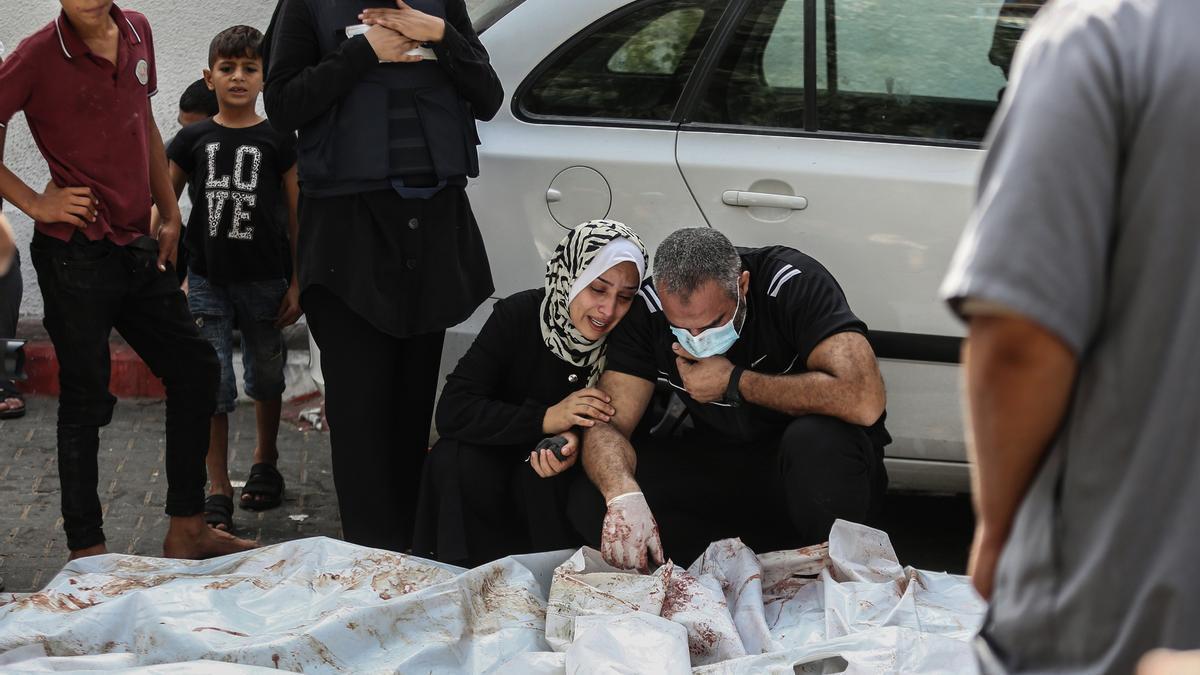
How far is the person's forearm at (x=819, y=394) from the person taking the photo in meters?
3.15

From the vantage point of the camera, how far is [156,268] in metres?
3.50

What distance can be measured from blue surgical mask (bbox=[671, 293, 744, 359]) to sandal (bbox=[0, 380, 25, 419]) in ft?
9.26

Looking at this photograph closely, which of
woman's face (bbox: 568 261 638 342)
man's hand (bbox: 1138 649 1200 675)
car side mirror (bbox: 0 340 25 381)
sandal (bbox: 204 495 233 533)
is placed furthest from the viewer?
sandal (bbox: 204 495 233 533)

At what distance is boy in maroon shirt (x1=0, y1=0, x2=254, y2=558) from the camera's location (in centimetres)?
327

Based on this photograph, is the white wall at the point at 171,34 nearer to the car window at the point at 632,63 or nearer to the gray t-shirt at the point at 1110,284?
the car window at the point at 632,63

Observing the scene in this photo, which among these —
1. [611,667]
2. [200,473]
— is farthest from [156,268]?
[611,667]

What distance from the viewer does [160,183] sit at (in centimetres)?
370

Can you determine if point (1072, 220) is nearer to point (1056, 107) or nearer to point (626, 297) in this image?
point (1056, 107)

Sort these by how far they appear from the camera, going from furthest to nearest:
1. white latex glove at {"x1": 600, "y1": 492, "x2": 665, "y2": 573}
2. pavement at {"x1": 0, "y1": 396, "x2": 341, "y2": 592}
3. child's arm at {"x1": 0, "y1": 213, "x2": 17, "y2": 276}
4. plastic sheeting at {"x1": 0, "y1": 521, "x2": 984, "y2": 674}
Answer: pavement at {"x1": 0, "y1": 396, "x2": 341, "y2": 592} → white latex glove at {"x1": 600, "y1": 492, "x2": 665, "y2": 573} → plastic sheeting at {"x1": 0, "y1": 521, "x2": 984, "y2": 674} → child's arm at {"x1": 0, "y1": 213, "x2": 17, "y2": 276}

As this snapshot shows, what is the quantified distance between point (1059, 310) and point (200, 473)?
9.53 feet

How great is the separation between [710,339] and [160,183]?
1.58m

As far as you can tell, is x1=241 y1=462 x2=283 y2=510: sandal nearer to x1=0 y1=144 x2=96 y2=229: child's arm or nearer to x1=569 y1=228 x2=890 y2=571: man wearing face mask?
x1=0 y1=144 x2=96 y2=229: child's arm

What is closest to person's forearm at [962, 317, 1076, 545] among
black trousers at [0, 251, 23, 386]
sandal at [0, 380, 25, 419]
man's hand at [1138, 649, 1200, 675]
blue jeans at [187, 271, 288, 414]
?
man's hand at [1138, 649, 1200, 675]

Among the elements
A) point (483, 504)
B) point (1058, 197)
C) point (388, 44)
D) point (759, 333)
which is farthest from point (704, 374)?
point (1058, 197)
